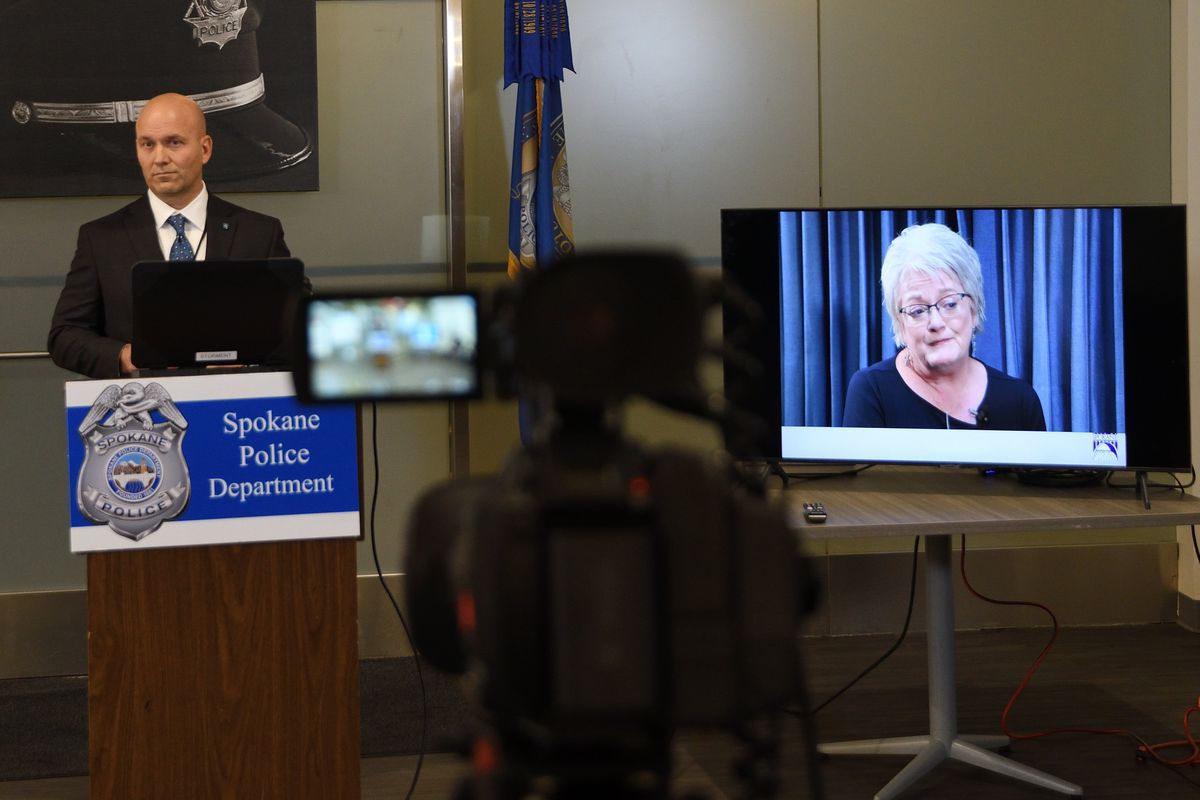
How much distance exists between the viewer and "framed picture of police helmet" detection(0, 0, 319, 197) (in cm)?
426

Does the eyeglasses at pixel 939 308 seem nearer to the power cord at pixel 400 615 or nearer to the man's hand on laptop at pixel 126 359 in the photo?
the power cord at pixel 400 615

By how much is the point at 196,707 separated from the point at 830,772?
1.54 m

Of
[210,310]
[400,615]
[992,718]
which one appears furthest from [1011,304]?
[400,615]

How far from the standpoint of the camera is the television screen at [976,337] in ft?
9.89

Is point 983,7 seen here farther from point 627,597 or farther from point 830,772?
point 627,597

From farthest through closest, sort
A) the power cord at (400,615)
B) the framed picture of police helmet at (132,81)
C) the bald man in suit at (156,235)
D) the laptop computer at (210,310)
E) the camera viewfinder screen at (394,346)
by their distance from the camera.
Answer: the framed picture of police helmet at (132,81)
the bald man in suit at (156,235)
the power cord at (400,615)
the laptop computer at (210,310)
the camera viewfinder screen at (394,346)

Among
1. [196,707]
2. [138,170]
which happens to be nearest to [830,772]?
[196,707]

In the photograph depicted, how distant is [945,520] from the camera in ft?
8.96

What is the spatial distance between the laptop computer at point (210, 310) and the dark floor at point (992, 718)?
1153 mm

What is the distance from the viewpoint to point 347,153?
14.7ft

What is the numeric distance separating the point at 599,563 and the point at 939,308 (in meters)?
2.26

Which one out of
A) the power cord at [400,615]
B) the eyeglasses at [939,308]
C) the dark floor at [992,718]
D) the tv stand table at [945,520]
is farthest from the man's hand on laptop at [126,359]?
the eyeglasses at [939,308]

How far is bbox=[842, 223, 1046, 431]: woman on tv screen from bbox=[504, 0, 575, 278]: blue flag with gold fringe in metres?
A: 1.32

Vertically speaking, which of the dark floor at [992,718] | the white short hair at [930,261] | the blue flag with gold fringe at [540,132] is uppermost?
the blue flag with gold fringe at [540,132]
